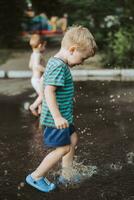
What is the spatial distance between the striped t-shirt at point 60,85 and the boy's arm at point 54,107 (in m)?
0.06

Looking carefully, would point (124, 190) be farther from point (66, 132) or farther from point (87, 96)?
point (87, 96)

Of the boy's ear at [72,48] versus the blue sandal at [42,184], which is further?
the blue sandal at [42,184]

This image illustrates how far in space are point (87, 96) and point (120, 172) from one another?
4778mm

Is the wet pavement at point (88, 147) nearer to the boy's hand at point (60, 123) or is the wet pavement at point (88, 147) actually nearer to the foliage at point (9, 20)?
the boy's hand at point (60, 123)

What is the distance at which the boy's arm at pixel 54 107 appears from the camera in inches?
A: 203

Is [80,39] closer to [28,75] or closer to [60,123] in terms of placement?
[60,123]

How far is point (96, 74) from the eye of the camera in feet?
43.6

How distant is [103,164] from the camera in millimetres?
6211

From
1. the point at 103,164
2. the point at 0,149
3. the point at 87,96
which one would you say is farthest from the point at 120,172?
the point at 87,96

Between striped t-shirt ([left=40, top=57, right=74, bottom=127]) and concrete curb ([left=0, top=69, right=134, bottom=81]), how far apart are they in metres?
7.37

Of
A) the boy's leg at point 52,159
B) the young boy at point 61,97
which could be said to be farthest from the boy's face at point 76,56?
the boy's leg at point 52,159

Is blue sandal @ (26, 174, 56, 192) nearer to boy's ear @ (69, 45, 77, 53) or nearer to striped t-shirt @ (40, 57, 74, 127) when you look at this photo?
striped t-shirt @ (40, 57, 74, 127)

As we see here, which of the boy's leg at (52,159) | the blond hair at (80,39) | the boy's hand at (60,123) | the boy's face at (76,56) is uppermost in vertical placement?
the blond hair at (80,39)

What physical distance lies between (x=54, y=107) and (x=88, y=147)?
6.24 feet
